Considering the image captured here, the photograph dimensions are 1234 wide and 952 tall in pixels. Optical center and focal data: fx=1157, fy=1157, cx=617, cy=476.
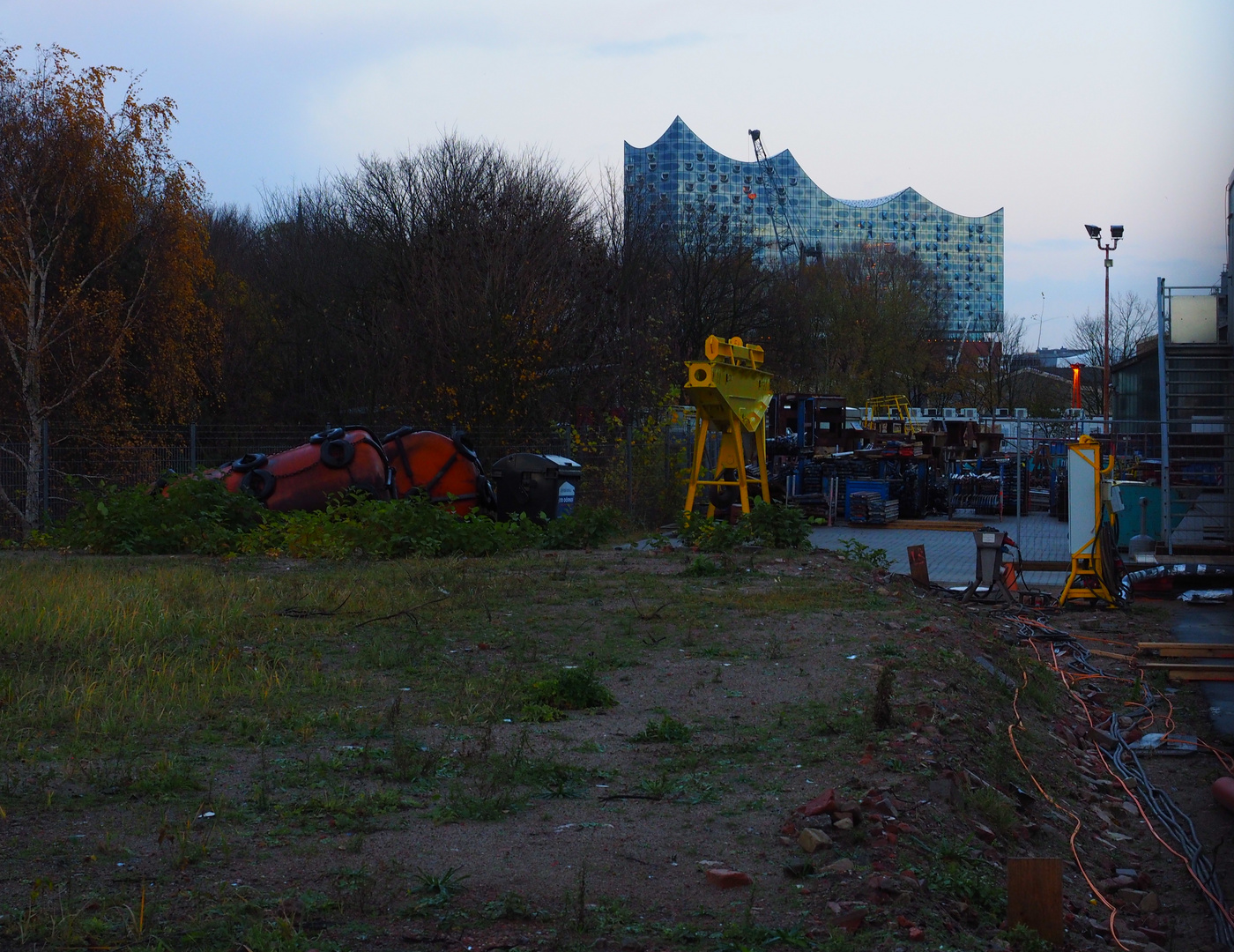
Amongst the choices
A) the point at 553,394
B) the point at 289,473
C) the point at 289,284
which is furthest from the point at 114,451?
the point at 289,284

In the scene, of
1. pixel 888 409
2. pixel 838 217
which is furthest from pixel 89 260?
pixel 838 217

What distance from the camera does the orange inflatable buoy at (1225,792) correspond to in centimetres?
591

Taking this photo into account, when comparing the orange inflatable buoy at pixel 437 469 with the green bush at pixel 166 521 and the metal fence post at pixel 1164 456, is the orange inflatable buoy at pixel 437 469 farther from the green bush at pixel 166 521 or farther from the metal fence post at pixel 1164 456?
the metal fence post at pixel 1164 456

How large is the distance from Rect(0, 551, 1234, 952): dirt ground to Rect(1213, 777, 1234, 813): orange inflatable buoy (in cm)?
16

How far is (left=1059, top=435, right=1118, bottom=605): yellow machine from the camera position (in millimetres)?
13750

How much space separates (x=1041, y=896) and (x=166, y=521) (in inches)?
538

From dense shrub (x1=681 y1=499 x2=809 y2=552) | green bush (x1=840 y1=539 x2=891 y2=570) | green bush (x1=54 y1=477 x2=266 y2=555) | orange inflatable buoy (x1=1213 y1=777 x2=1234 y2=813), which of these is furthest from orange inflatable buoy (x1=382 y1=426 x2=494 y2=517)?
orange inflatable buoy (x1=1213 y1=777 x2=1234 y2=813)

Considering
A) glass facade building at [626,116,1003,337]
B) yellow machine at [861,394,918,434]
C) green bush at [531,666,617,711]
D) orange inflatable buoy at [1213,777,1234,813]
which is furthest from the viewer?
glass facade building at [626,116,1003,337]

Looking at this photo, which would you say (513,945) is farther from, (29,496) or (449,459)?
(29,496)

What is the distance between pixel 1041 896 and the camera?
4082 mm

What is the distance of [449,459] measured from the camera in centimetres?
1820

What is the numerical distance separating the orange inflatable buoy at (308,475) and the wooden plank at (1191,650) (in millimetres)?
10612

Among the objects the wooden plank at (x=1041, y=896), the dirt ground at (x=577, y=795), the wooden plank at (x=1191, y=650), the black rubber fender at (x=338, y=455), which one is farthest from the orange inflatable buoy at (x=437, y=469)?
the wooden plank at (x=1041, y=896)

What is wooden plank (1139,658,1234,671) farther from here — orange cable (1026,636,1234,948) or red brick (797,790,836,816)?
red brick (797,790,836,816)
